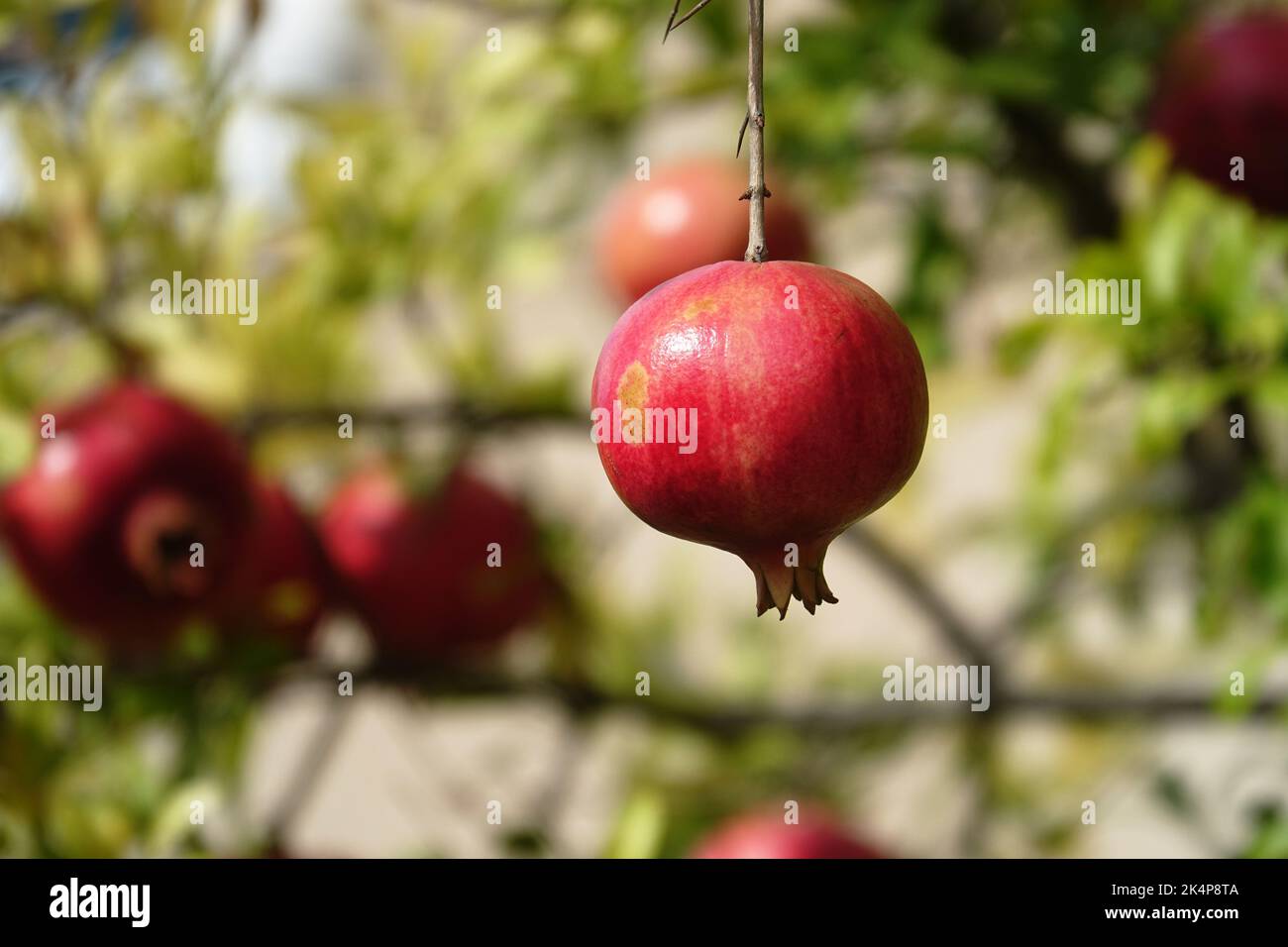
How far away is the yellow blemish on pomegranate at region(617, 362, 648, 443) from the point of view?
1.00ft

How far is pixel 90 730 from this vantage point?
1013 mm

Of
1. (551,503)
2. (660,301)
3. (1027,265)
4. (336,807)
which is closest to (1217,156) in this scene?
(1027,265)

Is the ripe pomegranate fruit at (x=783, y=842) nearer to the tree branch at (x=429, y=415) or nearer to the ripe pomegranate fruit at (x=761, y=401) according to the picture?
the tree branch at (x=429, y=415)

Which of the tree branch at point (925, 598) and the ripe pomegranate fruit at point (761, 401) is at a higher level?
the ripe pomegranate fruit at point (761, 401)

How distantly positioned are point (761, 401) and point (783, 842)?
84 cm

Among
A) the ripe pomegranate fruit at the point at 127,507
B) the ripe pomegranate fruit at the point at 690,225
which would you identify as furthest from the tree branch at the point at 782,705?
the ripe pomegranate fruit at the point at 690,225

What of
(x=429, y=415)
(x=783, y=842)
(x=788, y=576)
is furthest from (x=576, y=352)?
(x=788, y=576)

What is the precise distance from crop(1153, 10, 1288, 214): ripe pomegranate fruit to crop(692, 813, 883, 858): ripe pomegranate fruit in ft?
1.91

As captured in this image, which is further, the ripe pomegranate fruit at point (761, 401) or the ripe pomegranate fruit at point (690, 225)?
the ripe pomegranate fruit at point (690, 225)

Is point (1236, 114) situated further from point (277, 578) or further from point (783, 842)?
point (277, 578)

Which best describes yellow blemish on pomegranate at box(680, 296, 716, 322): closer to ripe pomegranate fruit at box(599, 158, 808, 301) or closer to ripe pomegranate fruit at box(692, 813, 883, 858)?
ripe pomegranate fruit at box(599, 158, 808, 301)

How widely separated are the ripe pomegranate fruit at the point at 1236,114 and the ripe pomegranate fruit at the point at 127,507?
0.69m

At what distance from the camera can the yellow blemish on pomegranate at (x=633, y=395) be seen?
304 millimetres
